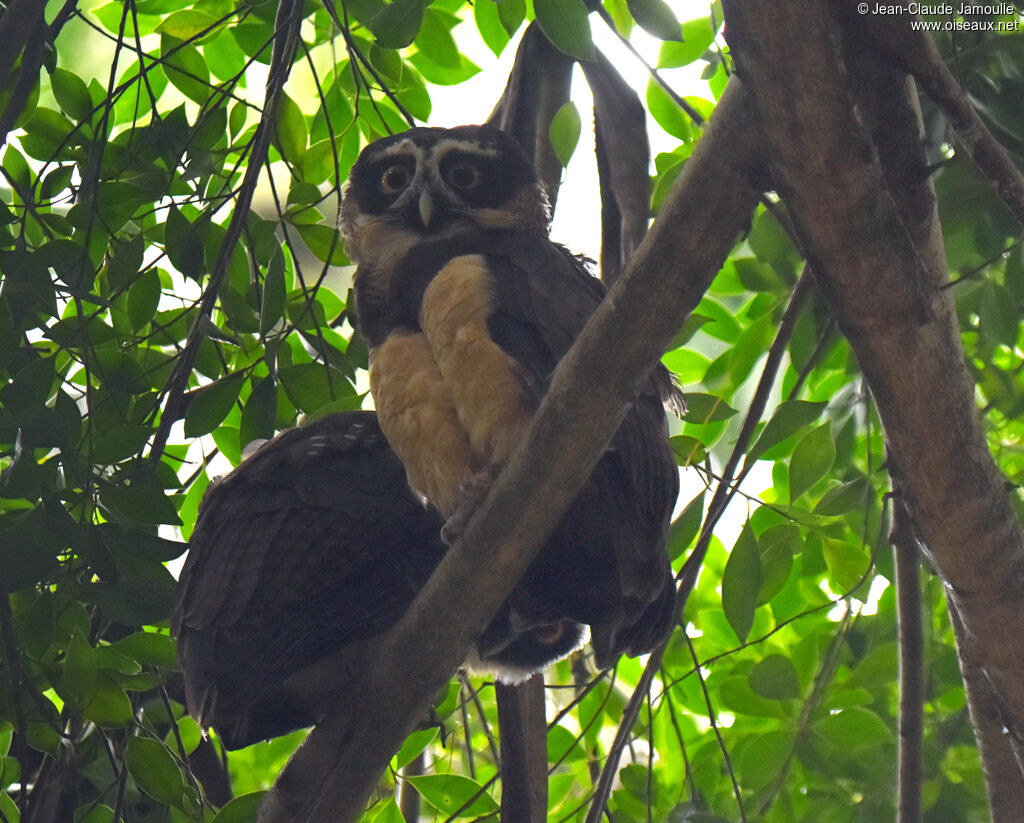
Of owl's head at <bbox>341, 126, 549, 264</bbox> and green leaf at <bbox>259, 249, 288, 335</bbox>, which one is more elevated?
owl's head at <bbox>341, 126, 549, 264</bbox>

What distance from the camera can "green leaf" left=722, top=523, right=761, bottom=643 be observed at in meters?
2.21

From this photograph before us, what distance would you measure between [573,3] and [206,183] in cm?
103

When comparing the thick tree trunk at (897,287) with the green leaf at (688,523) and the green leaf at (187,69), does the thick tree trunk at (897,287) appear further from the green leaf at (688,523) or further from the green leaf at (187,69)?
the green leaf at (187,69)

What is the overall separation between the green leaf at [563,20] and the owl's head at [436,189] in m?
0.66

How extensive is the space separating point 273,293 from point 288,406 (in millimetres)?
576

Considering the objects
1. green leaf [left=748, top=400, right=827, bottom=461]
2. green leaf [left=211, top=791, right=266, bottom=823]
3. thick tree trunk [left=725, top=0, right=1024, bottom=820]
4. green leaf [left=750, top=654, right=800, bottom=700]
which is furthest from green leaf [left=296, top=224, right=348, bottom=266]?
thick tree trunk [left=725, top=0, right=1024, bottom=820]

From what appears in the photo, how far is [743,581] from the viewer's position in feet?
7.32

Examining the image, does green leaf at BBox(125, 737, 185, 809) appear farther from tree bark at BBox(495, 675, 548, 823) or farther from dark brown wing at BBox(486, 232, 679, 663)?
dark brown wing at BBox(486, 232, 679, 663)

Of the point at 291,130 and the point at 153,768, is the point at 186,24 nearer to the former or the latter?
the point at 291,130

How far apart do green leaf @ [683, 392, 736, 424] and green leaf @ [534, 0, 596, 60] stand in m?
0.86

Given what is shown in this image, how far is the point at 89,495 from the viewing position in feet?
6.41

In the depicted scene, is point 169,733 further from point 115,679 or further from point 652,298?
point 652,298

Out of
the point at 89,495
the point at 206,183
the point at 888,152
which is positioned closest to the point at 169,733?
the point at 89,495

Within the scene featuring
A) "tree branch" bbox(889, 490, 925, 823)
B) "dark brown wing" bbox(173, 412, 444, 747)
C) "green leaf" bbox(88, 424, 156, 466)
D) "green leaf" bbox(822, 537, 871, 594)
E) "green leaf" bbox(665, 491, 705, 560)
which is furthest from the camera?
"green leaf" bbox(665, 491, 705, 560)
